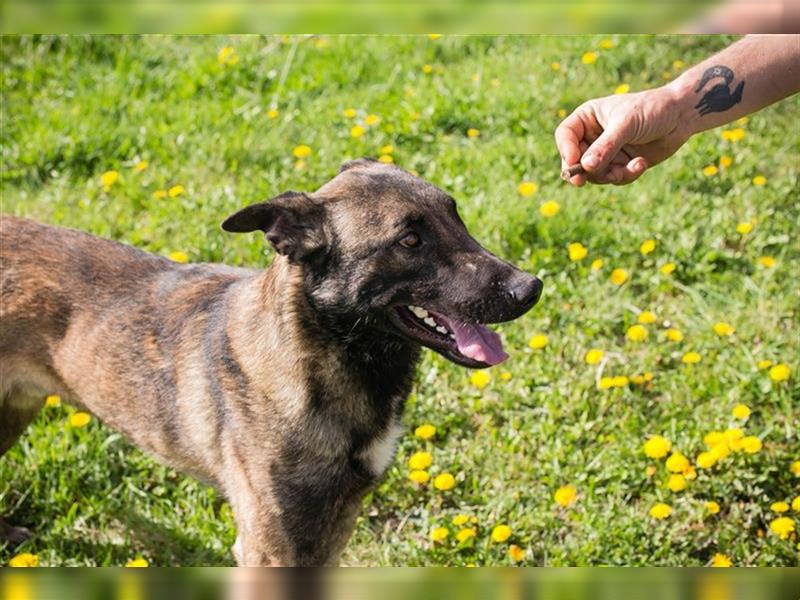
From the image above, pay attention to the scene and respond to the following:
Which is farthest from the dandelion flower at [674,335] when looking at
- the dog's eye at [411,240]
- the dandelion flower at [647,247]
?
the dog's eye at [411,240]

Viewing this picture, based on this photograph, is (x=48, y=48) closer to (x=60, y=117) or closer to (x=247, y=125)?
(x=60, y=117)

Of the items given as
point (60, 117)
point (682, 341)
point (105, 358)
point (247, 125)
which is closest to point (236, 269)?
point (105, 358)

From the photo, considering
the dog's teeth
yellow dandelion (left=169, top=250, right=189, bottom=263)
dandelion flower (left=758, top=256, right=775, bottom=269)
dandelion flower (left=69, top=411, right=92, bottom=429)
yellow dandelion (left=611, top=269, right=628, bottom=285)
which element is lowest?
dandelion flower (left=69, top=411, right=92, bottom=429)

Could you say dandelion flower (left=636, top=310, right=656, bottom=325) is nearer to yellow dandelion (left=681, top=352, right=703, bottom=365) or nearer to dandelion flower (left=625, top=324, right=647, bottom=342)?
dandelion flower (left=625, top=324, right=647, bottom=342)

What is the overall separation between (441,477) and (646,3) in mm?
2744

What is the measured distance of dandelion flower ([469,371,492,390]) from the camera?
3.87m

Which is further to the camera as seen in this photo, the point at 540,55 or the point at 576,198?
the point at 540,55

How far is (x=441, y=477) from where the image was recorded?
3492 millimetres

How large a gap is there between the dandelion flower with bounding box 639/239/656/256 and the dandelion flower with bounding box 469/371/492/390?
3.50 feet

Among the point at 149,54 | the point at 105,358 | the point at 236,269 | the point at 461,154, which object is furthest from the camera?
the point at 149,54

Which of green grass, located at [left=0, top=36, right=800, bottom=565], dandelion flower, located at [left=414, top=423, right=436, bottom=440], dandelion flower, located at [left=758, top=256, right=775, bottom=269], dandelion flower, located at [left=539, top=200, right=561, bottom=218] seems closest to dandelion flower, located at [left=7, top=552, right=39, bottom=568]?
green grass, located at [left=0, top=36, right=800, bottom=565]

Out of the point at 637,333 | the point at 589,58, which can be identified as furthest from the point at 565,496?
the point at 589,58

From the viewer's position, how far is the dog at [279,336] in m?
2.72

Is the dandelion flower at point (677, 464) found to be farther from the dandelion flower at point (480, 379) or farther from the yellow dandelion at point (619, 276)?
the yellow dandelion at point (619, 276)
